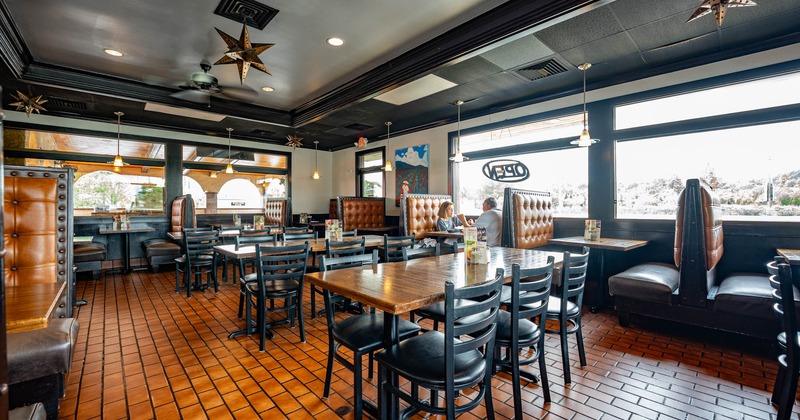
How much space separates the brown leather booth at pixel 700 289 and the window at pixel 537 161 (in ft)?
5.56

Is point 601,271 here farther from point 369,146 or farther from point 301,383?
point 369,146

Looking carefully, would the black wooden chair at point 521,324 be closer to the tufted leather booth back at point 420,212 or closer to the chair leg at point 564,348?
the chair leg at point 564,348

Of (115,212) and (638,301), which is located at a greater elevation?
(115,212)

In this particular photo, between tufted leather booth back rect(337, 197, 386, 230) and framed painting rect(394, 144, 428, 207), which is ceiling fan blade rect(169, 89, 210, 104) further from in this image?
framed painting rect(394, 144, 428, 207)

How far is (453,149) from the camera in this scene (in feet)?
21.7

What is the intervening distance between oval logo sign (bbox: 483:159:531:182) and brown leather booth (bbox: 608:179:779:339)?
253cm

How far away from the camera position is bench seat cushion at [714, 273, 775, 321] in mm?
2848

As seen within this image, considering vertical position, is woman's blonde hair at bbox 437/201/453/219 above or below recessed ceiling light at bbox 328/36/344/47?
below

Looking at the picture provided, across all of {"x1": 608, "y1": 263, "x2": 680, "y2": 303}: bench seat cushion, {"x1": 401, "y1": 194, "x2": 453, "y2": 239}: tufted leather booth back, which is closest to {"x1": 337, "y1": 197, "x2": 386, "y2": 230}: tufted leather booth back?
{"x1": 401, "y1": 194, "x2": 453, "y2": 239}: tufted leather booth back

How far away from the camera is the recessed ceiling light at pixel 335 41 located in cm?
392

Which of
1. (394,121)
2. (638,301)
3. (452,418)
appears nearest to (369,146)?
(394,121)

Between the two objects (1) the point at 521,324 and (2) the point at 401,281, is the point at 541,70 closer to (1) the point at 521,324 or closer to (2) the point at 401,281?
(1) the point at 521,324

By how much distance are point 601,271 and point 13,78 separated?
7778mm

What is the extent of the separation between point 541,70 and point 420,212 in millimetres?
2777
